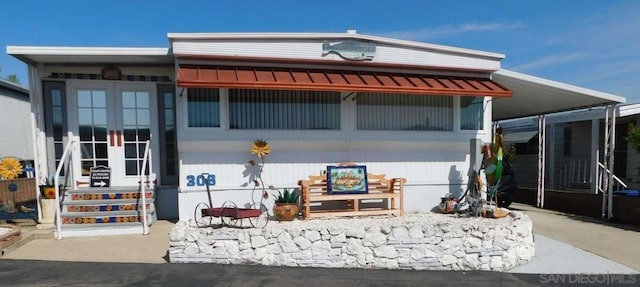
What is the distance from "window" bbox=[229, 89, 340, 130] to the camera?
20.4 ft

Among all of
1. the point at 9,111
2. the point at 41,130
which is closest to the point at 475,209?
the point at 41,130

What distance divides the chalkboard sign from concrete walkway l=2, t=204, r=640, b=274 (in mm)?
A: 1225

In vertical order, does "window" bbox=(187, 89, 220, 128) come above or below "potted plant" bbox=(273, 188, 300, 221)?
above

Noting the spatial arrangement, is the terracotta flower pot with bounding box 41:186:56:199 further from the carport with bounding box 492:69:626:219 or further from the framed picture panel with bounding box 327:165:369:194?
A: the carport with bounding box 492:69:626:219

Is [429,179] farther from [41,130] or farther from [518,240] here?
[41,130]

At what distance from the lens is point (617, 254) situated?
17.7 feet

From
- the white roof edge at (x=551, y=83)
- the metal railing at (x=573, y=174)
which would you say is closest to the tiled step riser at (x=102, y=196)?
the white roof edge at (x=551, y=83)

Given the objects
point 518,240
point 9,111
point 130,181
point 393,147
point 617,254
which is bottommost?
point 617,254

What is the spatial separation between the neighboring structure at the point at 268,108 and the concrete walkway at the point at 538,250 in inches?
40.4

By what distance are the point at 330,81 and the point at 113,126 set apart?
4623mm

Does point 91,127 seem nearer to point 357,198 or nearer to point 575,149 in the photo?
point 357,198

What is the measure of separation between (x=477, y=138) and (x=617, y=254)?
2874mm

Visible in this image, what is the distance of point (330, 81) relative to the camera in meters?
5.95

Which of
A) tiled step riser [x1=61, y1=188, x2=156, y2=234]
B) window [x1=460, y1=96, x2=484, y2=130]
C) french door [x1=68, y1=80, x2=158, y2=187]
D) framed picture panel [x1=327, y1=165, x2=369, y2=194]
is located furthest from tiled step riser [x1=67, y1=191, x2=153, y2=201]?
window [x1=460, y1=96, x2=484, y2=130]
